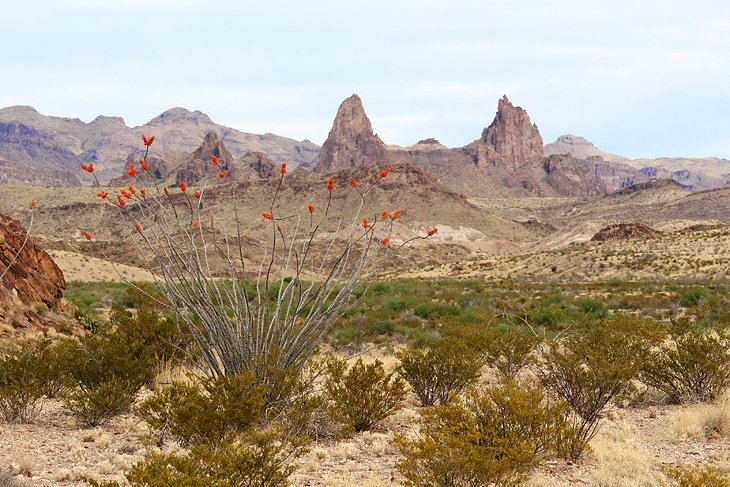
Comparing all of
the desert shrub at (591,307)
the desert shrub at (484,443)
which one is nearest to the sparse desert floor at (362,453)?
the desert shrub at (484,443)

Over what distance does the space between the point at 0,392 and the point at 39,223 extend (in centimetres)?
12977

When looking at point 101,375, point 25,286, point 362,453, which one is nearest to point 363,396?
point 362,453

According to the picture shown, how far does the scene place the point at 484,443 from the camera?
20.3 ft

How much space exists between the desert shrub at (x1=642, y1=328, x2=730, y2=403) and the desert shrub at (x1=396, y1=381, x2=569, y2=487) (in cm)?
332

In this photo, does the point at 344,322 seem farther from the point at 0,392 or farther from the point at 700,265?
the point at 700,265

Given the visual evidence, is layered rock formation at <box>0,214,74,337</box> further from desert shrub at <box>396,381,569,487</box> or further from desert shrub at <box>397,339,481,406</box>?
desert shrub at <box>396,381,569,487</box>

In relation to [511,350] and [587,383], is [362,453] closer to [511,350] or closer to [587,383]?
[587,383]

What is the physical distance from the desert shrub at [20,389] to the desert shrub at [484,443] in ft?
17.9

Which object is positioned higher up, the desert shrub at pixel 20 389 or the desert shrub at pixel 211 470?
the desert shrub at pixel 211 470

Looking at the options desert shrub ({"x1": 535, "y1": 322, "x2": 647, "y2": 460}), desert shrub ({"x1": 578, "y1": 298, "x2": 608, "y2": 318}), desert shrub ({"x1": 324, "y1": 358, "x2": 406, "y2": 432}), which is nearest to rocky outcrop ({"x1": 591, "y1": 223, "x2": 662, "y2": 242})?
desert shrub ({"x1": 578, "y1": 298, "x2": 608, "y2": 318})

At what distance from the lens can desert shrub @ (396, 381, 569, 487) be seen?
535 centimetres

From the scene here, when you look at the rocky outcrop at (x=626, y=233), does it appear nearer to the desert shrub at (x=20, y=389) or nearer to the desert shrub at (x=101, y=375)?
the desert shrub at (x=101, y=375)

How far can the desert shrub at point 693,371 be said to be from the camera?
9.50 meters

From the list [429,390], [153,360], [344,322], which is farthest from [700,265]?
[153,360]
